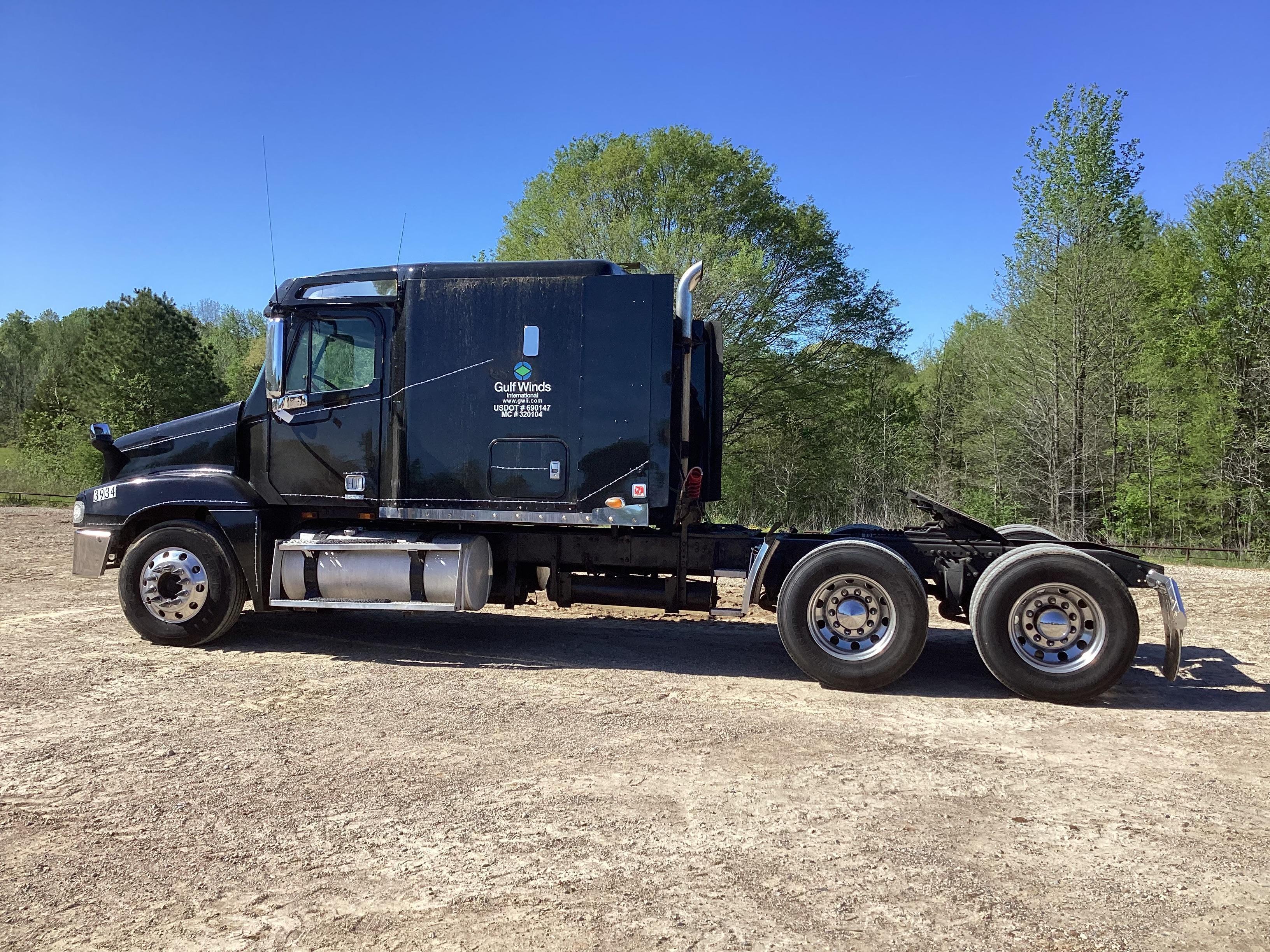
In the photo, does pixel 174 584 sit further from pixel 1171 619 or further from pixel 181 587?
pixel 1171 619

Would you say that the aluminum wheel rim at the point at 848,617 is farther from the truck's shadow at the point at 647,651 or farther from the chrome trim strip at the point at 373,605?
the chrome trim strip at the point at 373,605

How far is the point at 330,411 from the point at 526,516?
1953mm

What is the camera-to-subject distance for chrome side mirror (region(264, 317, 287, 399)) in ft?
23.9

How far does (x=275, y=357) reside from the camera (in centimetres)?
727

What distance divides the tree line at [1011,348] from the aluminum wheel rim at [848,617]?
12.9 metres

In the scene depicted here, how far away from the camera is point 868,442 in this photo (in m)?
29.4

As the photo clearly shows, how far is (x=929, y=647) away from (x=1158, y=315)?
21650 mm

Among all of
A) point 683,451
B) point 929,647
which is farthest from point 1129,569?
point 683,451

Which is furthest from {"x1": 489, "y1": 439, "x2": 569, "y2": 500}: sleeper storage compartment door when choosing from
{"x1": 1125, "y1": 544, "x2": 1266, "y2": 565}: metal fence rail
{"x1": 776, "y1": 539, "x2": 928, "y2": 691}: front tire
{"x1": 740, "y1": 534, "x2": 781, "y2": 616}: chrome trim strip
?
{"x1": 1125, "y1": 544, "x2": 1266, "y2": 565}: metal fence rail

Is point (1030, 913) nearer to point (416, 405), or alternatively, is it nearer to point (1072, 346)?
point (416, 405)

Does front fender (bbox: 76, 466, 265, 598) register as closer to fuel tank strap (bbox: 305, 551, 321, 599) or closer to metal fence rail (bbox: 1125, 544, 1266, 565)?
fuel tank strap (bbox: 305, 551, 321, 599)

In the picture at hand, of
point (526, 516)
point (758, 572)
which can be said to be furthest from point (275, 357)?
point (758, 572)

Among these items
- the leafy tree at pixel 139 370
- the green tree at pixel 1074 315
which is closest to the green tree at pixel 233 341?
the leafy tree at pixel 139 370

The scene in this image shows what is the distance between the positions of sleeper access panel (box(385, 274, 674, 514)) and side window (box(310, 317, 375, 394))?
0.89 ft
